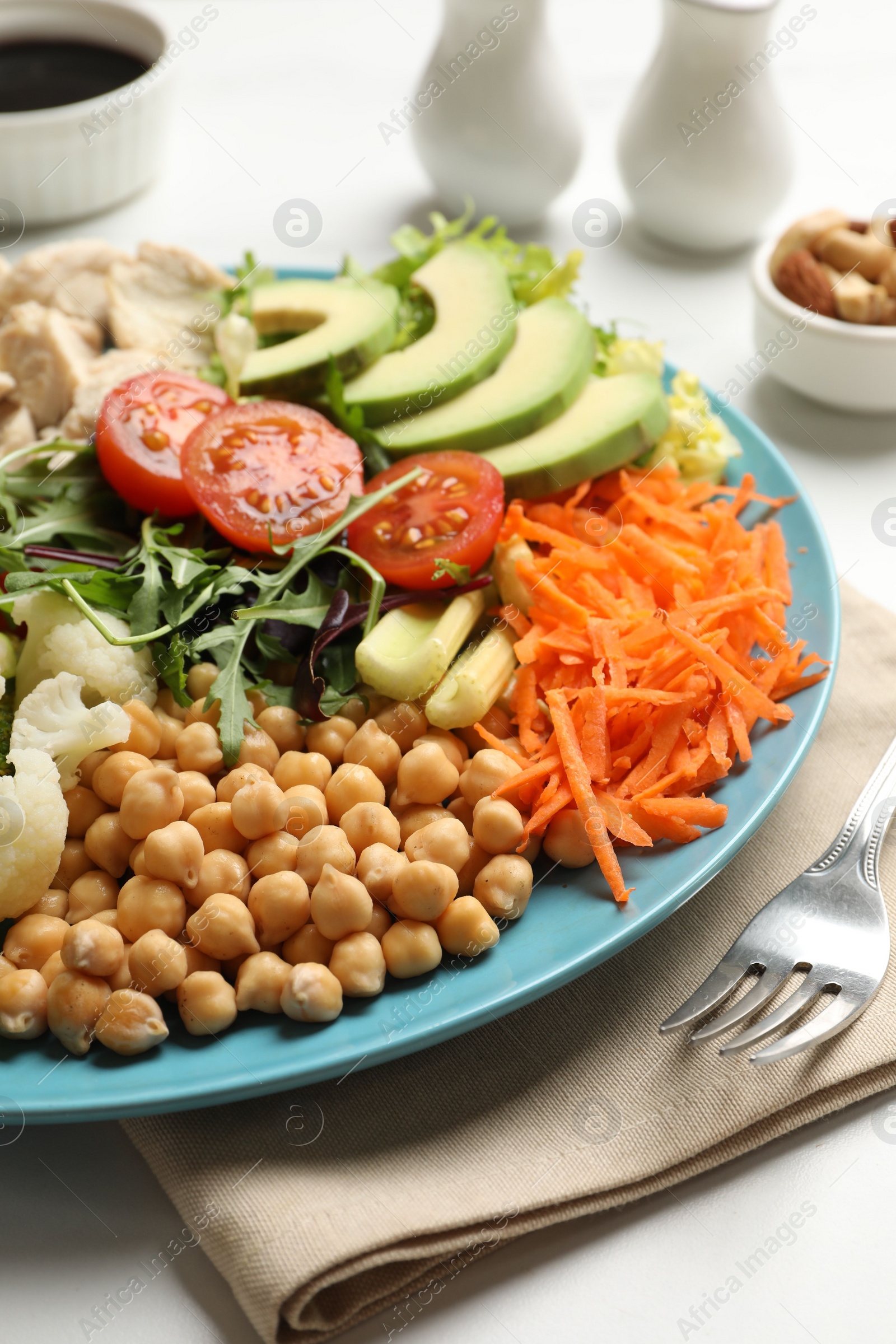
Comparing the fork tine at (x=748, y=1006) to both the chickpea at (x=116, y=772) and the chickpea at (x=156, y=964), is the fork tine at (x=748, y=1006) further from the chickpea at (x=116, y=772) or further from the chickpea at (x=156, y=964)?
the chickpea at (x=116, y=772)

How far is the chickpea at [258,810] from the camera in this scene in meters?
2.18

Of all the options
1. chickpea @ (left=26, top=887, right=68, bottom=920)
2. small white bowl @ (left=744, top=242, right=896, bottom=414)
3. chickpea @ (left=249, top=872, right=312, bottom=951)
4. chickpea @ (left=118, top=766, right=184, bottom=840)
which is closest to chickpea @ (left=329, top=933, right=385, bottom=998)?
chickpea @ (left=249, top=872, right=312, bottom=951)

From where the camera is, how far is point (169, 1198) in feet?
6.48

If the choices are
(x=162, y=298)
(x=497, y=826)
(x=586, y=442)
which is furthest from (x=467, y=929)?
(x=162, y=298)

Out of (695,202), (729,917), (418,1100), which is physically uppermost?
(695,202)

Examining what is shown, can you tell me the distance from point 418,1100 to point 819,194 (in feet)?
14.7

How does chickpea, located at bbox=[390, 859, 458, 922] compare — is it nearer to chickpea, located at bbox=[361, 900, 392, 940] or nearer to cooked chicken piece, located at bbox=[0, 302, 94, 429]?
chickpea, located at bbox=[361, 900, 392, 940]

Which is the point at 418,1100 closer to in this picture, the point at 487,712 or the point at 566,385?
the point at 487,712

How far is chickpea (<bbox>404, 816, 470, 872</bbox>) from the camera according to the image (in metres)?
2.18

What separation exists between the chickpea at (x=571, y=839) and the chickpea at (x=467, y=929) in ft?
0.73

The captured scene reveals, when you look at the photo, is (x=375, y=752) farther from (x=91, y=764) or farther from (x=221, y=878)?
(x=91, y=764)

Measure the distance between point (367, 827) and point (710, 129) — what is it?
3063 millimetres

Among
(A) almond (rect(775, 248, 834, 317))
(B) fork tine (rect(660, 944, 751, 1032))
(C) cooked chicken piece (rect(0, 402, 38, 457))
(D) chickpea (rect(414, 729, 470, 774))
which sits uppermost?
(A) almond (rect(775, 248, 834, 317))

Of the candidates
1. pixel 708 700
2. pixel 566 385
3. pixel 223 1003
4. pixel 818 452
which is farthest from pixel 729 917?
pixel 818 452
